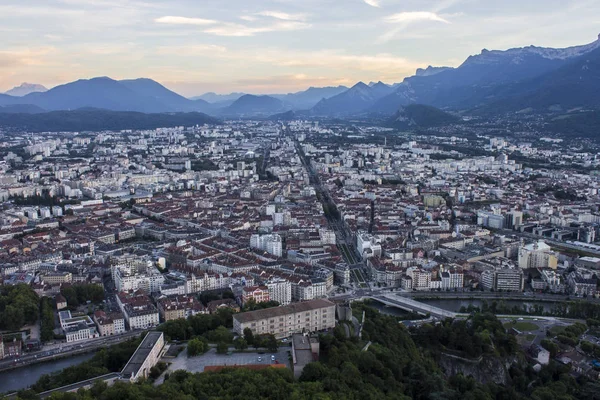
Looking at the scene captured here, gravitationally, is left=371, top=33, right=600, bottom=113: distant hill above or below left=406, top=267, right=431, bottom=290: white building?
above

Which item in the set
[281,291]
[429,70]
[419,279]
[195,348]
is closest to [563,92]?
[419,279]

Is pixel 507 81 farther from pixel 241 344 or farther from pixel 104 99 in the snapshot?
pixel 104 99

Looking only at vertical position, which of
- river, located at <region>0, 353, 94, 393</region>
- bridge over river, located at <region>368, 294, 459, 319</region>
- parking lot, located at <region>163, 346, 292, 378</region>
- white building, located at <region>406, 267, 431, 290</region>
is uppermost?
parking lot, located at <region>163, 346, 292, 378</region>

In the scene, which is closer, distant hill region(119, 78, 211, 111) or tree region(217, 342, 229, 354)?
tree region(217, 342, 229, 354)

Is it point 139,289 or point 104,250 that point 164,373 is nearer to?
point 139,289

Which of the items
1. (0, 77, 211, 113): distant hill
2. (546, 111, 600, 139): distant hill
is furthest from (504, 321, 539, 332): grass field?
(0, 77, 211, 113): distant hill

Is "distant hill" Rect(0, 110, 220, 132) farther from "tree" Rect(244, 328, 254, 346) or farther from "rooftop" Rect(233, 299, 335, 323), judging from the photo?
"tree" Rect(244, 328, 254, 346)

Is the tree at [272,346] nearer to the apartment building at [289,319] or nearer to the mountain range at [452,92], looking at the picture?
the apartment building at [289,319]
